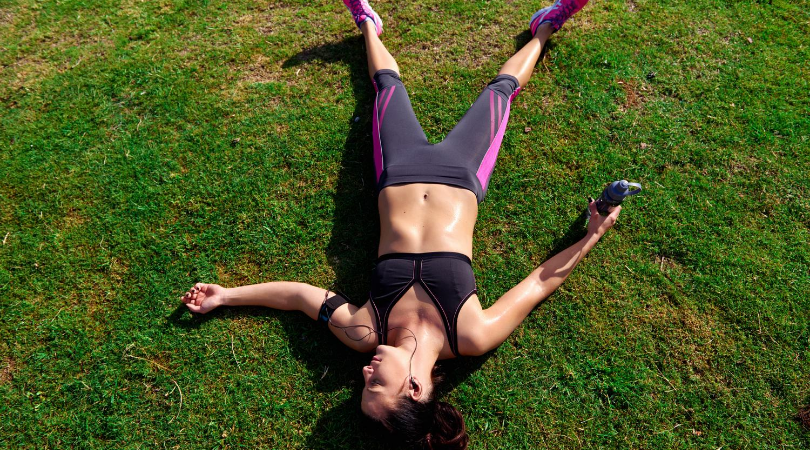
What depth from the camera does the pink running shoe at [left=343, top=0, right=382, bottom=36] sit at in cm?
599

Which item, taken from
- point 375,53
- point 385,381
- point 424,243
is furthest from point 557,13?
point 385,381

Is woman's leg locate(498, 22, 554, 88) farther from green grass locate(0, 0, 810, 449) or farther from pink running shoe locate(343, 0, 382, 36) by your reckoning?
pink running shoe locate(343, 0, 382, 36)

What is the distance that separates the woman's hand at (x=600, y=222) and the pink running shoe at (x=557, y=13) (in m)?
2.79

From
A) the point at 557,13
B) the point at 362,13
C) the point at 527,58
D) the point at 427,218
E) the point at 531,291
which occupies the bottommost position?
the point at 531,291

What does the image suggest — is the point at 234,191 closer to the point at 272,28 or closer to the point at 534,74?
the point at 272,28

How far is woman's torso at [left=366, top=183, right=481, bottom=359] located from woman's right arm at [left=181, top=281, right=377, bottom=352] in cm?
24

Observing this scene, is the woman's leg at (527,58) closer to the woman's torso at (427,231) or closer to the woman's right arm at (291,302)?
the woman's torso at (427,231)

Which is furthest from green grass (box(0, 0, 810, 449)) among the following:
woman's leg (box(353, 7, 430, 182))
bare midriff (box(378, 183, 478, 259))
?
bare midriff (box(378, 183, 478, 259))

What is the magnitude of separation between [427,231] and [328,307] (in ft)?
4.41

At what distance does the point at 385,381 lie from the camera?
3.62 m

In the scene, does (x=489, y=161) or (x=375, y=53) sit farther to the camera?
(x=375, y=53)

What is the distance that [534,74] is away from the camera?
19.2 ft

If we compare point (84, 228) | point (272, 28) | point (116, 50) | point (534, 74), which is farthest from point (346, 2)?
point (84, 228)

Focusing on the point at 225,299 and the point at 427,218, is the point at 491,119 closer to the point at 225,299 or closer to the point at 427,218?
the point at 427,218
